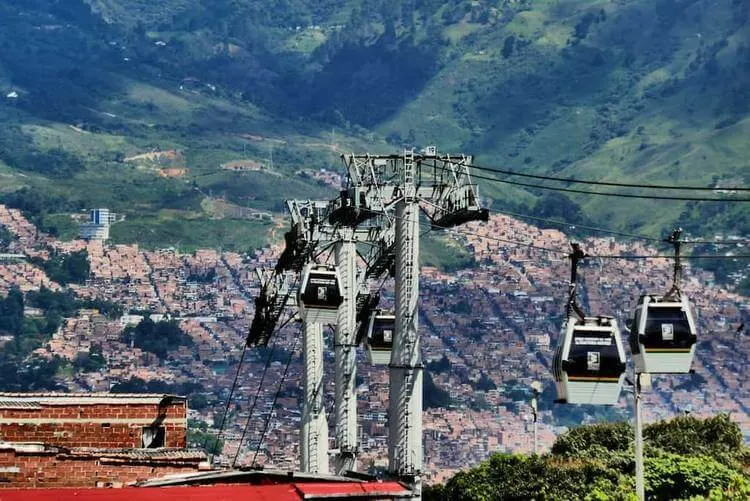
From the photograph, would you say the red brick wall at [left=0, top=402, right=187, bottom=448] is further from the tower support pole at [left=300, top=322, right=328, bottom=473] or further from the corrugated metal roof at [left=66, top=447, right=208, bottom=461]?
the tower support pole at [left=300, top=322, right=328, bottom=473]

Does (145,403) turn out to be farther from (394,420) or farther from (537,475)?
(537,475)

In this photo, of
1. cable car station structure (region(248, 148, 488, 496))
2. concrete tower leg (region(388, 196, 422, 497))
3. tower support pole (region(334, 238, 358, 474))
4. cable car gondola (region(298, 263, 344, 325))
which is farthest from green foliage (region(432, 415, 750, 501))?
cable car gondola (region(298, 263, 344, 325))

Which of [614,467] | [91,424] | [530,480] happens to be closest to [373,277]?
[530,480]

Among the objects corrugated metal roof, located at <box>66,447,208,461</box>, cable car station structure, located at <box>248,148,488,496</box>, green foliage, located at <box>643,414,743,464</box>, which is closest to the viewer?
corrugated metal roof, located at <box>66,447,208,461</box>

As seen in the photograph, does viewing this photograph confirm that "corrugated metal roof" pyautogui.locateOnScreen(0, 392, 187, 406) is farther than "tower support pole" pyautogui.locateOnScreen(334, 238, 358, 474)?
No

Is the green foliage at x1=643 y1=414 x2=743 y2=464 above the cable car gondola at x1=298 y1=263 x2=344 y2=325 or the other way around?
the other way around

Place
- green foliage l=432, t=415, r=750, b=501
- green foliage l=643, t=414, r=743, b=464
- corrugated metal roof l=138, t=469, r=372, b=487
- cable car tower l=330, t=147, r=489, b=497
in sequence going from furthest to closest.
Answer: green foliage l=643, t=414, r=743, b=464 → green foliage l=432, t=415, r=750, b=501 → cable car tower l=330, t=147, r=489, b=497 → corrugated metal roof l=138, t=469, r=372, b=487

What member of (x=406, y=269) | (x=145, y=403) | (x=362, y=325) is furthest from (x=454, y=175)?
(x=362, y=325)

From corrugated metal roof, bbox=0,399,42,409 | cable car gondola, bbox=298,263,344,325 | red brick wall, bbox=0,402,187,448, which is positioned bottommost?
red brick wall, bbox=0,402,187,448
